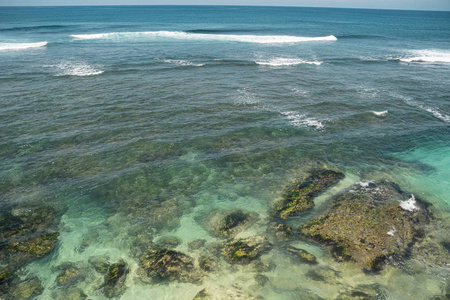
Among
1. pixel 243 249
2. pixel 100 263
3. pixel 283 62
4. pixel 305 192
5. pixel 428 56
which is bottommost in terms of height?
pixel 100 263

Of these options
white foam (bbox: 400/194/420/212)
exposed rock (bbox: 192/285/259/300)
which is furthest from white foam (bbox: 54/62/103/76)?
white foam (bbox: 400/194/420/212)

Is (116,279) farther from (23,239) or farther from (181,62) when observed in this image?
(181,62)

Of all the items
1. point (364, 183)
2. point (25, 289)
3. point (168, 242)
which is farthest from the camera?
point (364, 183)

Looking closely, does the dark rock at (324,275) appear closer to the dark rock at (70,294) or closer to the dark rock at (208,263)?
the dark rock at (208,263)

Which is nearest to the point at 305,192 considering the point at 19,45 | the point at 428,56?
the point at 428,56

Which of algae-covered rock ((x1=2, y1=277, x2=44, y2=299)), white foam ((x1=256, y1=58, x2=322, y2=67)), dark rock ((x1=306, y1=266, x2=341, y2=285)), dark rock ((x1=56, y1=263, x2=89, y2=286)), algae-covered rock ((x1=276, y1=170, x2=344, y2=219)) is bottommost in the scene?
algae-covered rock ((x1=2, y1=277, x2=44, y2=299))

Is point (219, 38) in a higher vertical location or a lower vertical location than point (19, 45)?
higher

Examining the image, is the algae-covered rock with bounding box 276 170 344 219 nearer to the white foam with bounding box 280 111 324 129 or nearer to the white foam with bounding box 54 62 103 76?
the white foam with bounding box 280 111 324 129
